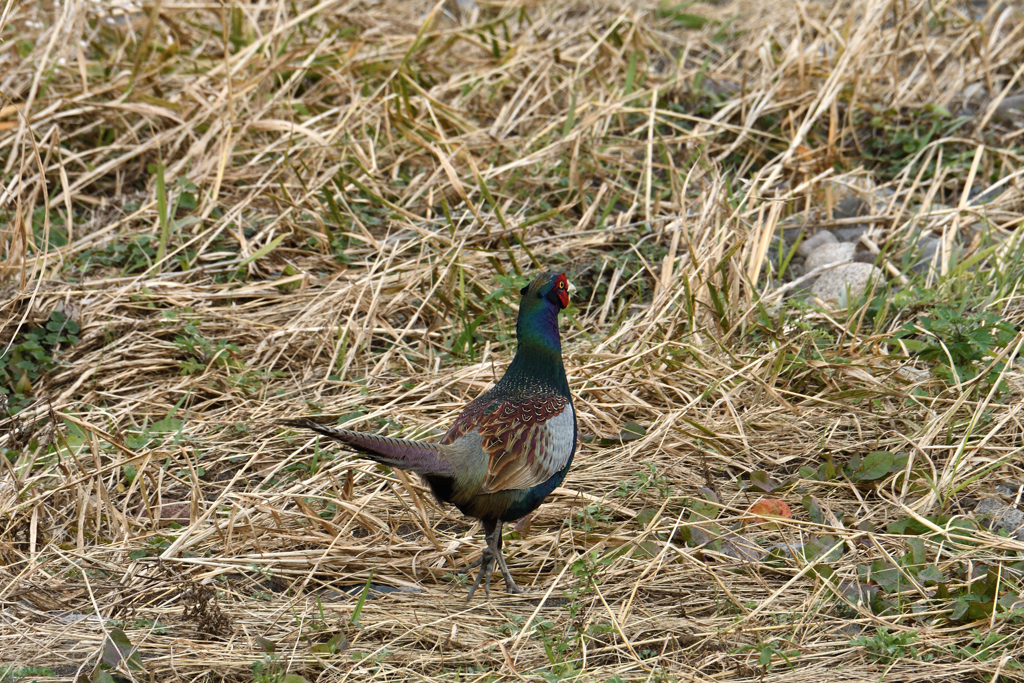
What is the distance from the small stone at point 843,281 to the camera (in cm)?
420

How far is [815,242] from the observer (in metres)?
4.65

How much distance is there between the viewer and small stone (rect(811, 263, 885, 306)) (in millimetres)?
4199

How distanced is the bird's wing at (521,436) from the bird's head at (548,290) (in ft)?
0.96

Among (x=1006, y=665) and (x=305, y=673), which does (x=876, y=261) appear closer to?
(x=1006, y=665)

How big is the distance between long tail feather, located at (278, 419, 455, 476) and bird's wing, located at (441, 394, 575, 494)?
0.16m

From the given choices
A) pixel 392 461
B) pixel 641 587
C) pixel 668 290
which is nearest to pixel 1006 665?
pixel 641 587

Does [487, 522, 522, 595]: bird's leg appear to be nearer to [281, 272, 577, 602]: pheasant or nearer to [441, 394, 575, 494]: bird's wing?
[281, 272, 577, 602]: pheasant

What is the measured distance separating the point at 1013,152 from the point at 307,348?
144 inches

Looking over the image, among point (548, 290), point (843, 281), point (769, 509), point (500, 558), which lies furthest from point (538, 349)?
point (843, 281)

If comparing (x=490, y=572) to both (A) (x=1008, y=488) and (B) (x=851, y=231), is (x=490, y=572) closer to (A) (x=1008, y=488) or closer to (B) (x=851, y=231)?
(A) (x=1008, y=488)

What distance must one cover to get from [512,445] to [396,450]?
41 cm

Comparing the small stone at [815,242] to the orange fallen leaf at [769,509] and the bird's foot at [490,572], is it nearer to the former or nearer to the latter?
the orange fallen leaf at [769,509]

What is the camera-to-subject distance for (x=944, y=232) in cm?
434

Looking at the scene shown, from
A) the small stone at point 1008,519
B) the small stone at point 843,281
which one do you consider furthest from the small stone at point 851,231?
the small stone at point 1008,519
